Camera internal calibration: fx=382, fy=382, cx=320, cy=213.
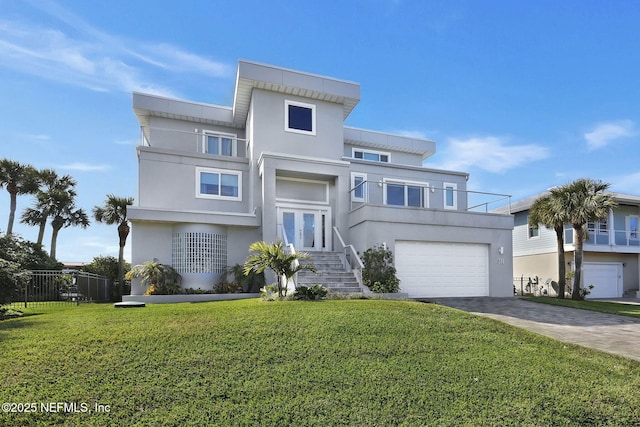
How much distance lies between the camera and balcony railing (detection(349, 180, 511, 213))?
57.8ft

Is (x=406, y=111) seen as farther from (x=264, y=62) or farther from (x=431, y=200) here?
(x=264, y=62)

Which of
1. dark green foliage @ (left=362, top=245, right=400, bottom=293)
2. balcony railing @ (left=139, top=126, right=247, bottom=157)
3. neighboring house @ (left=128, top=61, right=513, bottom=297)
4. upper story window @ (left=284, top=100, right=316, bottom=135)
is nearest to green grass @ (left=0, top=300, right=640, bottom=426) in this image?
dark green foliage @ (left=362, top=245, right=400, bottom=293)

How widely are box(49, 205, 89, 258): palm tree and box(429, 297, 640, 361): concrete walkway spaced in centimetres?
2684

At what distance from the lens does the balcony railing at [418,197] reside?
17609 millimetres

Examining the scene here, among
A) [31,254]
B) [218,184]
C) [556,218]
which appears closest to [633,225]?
[556,218]

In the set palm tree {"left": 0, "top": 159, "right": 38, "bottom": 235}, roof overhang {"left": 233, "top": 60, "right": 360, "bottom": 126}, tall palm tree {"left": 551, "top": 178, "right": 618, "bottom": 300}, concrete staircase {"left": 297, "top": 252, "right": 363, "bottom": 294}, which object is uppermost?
roof overhang {"left": 233, "top": 60, "right": 360, "bottom": 126}

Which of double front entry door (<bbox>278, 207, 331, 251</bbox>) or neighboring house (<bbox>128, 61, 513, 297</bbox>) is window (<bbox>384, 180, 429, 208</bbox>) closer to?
neighboring house (<bbox>128, 61, 513, 297</bbox>)

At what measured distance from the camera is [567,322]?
10.9 metres

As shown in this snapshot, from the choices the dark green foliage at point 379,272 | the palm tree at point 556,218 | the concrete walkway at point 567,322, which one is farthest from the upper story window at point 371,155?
the concrete walkway at point 567,322

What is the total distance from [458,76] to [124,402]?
15.8 meters

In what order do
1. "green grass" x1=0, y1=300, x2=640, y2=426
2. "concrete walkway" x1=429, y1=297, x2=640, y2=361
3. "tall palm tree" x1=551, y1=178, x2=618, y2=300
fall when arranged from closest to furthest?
"green grass" x1=0, y1=300, x2=640, y2=426 < "concrete walkway" x1=429, y1=297, x2=640, y2=361 < "tall palm tree" x1=551, y1=178, x2=618, y2=300

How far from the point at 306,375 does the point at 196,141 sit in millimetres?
17102

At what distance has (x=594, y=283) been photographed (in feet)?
81.3

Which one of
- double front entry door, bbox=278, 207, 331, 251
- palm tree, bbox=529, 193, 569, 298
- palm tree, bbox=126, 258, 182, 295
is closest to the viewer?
palm tree, bbox=126, 258, 182, 295
